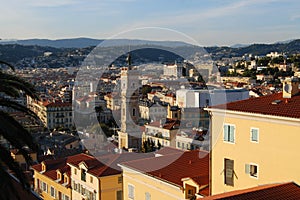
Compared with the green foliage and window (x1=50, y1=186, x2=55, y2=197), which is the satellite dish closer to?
window (x1=50, y1=186, x2=55, y2=197)

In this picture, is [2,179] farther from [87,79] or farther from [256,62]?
[256,62]

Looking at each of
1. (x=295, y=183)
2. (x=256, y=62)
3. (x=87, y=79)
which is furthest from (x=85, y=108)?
(x=256, y=62)

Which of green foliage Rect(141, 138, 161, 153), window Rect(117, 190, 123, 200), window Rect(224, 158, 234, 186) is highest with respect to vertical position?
window Rect(224, 158, 234, 186)

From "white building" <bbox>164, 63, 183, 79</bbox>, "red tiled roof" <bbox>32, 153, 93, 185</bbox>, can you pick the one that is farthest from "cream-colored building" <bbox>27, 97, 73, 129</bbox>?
"red tiled roof" <bbox>32, 153, 93, 185</bbox>

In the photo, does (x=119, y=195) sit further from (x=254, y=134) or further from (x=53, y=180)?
(x=254, y=134)

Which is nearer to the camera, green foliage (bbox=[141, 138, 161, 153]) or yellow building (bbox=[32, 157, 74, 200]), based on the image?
yellow building (bbox=[32, 157, 74, 200])

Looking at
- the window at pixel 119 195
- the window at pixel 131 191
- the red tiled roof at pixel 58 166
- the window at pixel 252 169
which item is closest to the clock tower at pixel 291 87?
the window at pixel 252 169

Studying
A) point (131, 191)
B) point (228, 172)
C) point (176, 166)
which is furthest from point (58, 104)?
point (228, 172)
